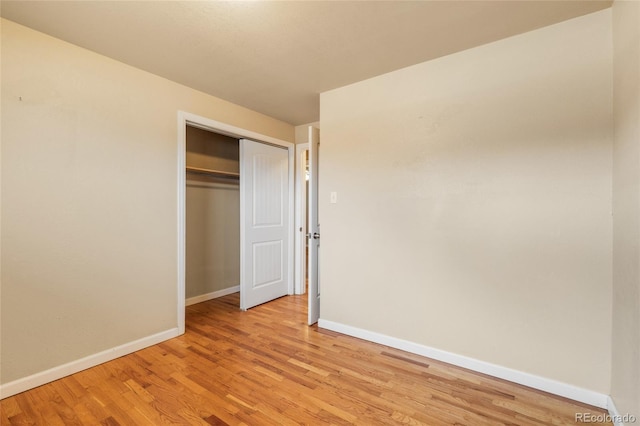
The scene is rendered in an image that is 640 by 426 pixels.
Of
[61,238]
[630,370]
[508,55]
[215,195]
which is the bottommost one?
[630,370]

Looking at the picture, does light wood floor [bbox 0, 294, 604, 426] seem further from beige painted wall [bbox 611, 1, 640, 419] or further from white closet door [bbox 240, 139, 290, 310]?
white closet door [bbox 240, 139, 290, 310]

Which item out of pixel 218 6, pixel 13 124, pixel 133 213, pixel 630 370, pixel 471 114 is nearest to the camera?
pixel 630 370

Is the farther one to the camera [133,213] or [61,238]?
[133,213]

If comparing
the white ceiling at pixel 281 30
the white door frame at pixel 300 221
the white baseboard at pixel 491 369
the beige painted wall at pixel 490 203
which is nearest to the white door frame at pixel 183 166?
the white ceiling at pixel 281 30

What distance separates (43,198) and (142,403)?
1.56 metres

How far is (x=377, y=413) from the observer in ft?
5.48

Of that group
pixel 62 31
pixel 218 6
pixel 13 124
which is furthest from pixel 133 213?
pixel 218 6

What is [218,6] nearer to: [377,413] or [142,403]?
[142,403]

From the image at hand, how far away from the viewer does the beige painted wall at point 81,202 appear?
1844mm

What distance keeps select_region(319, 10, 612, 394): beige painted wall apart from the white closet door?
1240mm

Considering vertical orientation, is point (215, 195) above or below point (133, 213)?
above

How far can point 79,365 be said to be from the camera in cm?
209

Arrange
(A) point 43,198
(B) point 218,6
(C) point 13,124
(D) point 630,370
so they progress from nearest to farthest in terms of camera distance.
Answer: (D) point 630,370, (B) point 218,6, (C) point 13,124, (A) point 43,198

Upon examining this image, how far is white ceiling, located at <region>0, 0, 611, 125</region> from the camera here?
168cm
